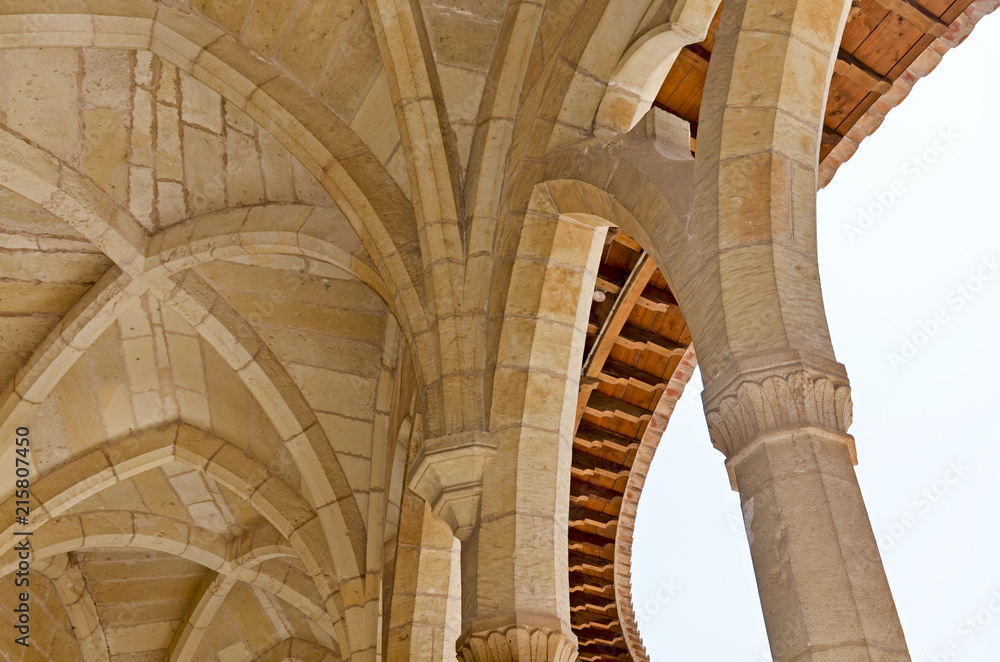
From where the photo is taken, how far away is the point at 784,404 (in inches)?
110

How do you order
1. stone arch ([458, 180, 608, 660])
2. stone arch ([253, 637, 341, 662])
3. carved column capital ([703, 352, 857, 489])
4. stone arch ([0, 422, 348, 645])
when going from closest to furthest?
carved column capital ([703, 352, 857, 489]) < stone arch ([458, 180, 608, 660]) < stone arch ([0, 422, 348, 645]) < stone arch ([253, 637, 341, 662])

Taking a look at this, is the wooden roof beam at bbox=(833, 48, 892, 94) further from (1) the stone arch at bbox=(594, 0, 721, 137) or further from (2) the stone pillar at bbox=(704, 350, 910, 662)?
(2) the stone pillar at bbox=(704, 350, 910, 662)

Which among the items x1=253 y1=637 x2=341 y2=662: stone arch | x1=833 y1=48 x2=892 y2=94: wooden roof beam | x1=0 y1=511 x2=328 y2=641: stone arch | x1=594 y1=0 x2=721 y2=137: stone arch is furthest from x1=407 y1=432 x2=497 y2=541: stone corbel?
x1=253 y1=637 x2=341 y2=662: stone arch

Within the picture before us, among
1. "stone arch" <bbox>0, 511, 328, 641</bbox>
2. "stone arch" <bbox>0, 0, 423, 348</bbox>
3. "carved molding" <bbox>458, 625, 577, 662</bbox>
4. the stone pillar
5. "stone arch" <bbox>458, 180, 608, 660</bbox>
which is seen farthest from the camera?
"stone arch" <bbox>0, 511, 328, 641</bbox>

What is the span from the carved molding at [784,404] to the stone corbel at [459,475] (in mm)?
1610

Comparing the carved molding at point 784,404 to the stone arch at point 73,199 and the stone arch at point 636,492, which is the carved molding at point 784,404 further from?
the stone arch at point 73,199

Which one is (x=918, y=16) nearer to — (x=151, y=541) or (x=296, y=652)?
(x=151, y=541)

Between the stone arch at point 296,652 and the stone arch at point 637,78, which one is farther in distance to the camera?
the stone arch at point 296,652

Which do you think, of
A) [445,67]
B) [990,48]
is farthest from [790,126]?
[990,48]

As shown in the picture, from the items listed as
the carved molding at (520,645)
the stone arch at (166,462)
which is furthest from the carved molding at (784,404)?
the stone arch at (166,462)

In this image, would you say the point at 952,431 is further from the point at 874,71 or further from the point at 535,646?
the point at 535,646

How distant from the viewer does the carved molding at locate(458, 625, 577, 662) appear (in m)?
3.80

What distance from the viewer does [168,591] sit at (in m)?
9.77

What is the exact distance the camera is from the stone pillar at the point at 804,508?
8.15 ft
